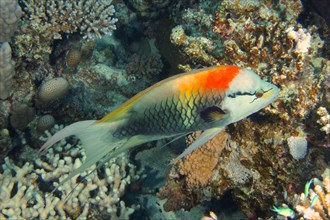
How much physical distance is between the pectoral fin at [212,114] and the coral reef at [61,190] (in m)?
2.29

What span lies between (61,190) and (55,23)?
8.86ft

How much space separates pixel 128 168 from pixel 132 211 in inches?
32.7

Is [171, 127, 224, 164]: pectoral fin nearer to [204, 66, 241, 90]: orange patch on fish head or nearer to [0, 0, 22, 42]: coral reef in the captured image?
[204, 66, 241, 90]: orange patch on fish head

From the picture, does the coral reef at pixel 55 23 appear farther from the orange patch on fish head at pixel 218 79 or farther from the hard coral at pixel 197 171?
the orange patch on fish head at pixel 218 79

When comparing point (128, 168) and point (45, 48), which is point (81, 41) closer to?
point (45, 48)

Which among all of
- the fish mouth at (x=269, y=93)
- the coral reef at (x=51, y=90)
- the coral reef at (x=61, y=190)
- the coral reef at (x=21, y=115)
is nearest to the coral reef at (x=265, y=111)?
the coral reef at (x=61, y=190)

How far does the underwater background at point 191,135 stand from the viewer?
369 centimetres

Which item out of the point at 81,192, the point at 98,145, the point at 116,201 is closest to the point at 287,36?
the point at 98,145

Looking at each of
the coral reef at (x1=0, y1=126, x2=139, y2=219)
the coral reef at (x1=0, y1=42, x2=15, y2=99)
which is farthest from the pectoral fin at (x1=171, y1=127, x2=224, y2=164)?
the coral reef at (x1=0, y1=42, x2=15, y2=99)

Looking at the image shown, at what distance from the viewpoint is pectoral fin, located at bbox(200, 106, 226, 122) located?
2119mm

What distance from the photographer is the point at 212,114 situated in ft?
6.96

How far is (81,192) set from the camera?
405 centimetres

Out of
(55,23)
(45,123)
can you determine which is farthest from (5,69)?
(55,23)

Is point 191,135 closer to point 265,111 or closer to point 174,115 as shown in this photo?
point 265,111
